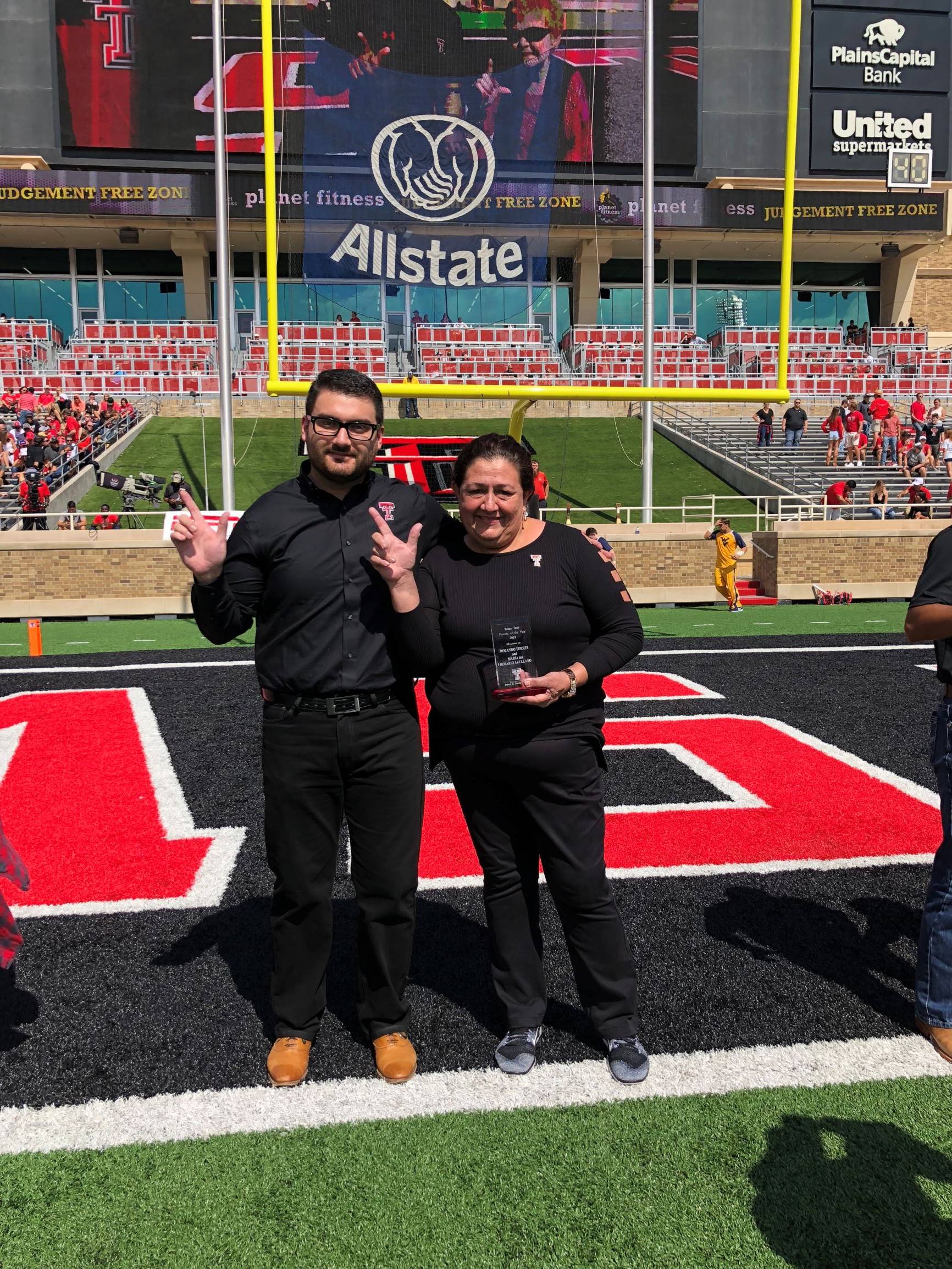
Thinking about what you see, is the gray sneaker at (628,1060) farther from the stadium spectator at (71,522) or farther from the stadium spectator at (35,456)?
the stadium spectator at (35,456)

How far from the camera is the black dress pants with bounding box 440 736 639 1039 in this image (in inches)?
120

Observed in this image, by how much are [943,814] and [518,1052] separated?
1.55 meters

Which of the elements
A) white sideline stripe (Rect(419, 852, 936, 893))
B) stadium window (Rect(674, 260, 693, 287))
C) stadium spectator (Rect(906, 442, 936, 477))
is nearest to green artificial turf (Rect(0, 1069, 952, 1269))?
white sideline stripe (Rect(419, 852, 936, 893))

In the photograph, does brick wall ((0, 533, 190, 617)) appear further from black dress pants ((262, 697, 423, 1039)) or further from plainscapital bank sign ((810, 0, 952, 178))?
plainscapital bank sign ((810, 0, 952, 178))

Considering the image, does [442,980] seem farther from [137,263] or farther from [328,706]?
[137,263]

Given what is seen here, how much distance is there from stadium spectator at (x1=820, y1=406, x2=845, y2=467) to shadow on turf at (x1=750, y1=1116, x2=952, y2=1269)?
25.4 meters

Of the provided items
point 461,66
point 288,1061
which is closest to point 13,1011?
point 288,1061

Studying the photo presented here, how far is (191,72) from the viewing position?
35.0 metres

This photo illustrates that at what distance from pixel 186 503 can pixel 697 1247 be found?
247cm

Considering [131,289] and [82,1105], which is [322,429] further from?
[131,289]

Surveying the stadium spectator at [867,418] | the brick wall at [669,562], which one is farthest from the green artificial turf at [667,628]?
the stadium spectator at [867,418]

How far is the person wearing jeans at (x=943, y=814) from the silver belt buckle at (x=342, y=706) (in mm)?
1663

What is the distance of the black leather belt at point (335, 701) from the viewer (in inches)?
119

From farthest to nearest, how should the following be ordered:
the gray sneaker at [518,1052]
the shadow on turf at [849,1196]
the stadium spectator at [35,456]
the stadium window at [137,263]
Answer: the stadium window at [137,263] < the stadium spectator at [35,456] < the gray sneaker at [518,1052] < the shadow on turf at [849,1196]
